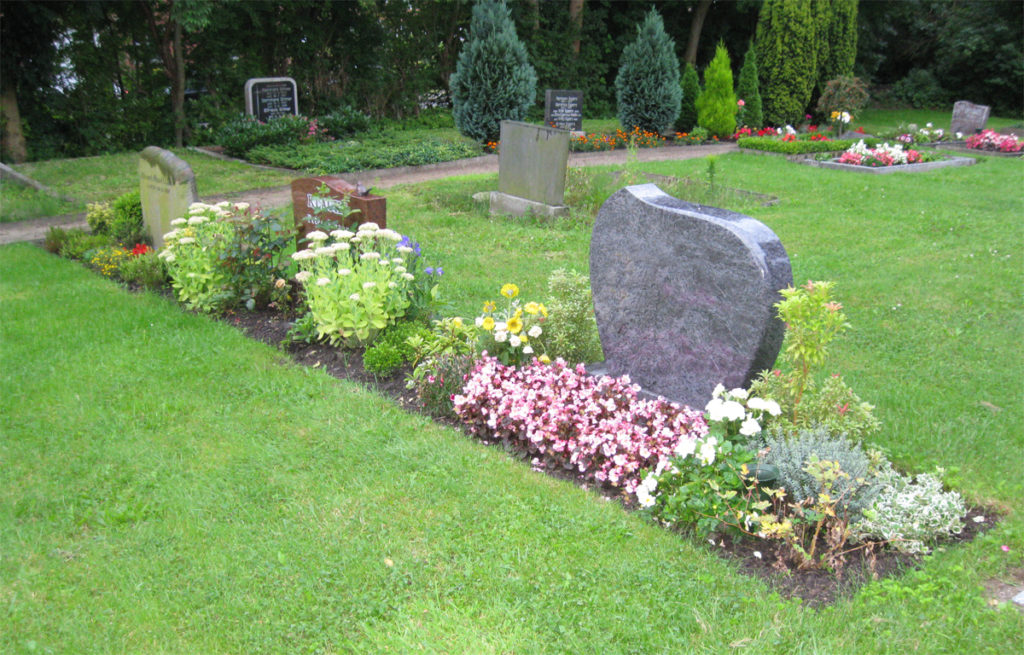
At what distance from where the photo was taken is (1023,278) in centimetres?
741

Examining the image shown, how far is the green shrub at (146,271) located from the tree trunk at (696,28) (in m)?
21.2

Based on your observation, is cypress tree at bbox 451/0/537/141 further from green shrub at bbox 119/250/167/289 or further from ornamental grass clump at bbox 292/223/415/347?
ornamental grass clump at bbox 292/223/415/347

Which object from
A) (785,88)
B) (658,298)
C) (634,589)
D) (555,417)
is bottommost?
(634,589)

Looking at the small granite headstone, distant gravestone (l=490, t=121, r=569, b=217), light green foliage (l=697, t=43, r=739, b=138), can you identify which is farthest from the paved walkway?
distant gravestone (l=490, t=121, r=569, b=217)

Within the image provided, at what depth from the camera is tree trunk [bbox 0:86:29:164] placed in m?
13.5

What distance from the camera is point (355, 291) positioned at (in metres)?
5.54

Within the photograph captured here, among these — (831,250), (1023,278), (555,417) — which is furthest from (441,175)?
(555,417)

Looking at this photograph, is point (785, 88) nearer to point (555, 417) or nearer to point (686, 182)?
point (686, 182)

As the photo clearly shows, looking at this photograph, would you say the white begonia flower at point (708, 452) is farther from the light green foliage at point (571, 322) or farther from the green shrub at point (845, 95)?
the green shrub at point (845, 95)

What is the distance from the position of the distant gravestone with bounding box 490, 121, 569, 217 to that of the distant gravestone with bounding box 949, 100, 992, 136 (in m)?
14.1

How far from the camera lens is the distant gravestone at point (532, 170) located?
959 centimetres

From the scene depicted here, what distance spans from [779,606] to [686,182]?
28.5 ft

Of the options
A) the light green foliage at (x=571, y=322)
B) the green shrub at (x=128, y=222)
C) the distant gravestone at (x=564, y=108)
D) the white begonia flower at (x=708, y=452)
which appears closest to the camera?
the white begonia flower at (x=708, y=452)

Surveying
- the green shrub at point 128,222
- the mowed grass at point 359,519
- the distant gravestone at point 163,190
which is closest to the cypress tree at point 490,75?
the green shrub at point 128,222
